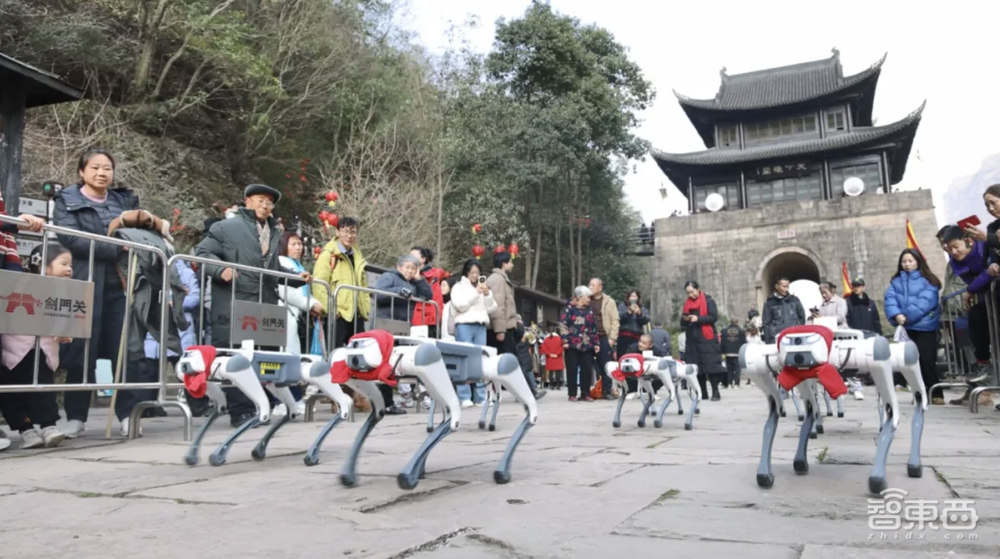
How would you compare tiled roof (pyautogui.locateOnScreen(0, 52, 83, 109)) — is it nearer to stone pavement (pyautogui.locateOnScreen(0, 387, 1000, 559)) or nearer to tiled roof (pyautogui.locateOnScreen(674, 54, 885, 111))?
stone pavement (pyautogui.locateOnScreen(0, 387, 1000, 559))

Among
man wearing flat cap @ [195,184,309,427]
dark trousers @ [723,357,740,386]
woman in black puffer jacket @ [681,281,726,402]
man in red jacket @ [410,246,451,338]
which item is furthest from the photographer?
dark trousers @ [723,357,740,386]

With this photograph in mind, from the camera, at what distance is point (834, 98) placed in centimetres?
3322

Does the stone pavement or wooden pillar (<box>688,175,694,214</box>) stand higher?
wooden pillar (<box>688,175,694,214</box>)

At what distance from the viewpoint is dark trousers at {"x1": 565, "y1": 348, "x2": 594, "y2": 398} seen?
29.2ft

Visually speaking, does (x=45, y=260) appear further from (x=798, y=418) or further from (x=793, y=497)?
(x=798, y=418)

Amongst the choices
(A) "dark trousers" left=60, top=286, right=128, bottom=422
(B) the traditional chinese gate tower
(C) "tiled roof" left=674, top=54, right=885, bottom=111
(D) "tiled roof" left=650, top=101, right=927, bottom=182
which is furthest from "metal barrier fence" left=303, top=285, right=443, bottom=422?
(C) "tiled roof" left=674, top=54, right=885, bottom=111

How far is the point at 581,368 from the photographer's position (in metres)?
8.96

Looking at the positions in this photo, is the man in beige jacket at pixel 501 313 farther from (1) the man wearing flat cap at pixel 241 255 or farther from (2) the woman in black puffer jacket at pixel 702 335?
(1) the man wearing flat cap at pixel 241 255

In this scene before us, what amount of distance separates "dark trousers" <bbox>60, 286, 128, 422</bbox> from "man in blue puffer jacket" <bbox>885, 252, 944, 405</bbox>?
6510 millimetres

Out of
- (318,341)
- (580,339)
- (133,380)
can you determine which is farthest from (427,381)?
(580,339)

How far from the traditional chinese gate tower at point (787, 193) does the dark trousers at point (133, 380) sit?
94.0 feet

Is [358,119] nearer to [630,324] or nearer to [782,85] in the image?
[630,324]

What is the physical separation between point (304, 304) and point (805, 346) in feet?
14.6

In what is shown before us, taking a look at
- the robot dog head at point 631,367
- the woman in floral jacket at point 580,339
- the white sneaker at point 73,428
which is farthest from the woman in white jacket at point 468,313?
the white sneaker at point 73,428
